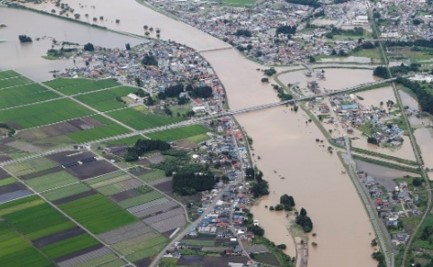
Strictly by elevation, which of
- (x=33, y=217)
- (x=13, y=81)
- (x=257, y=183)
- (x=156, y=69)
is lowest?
(x=33, y=217)

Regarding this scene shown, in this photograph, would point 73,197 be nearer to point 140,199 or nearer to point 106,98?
point 140,199

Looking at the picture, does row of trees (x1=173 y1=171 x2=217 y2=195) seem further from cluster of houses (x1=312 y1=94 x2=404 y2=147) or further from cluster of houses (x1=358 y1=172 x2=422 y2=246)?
cluster of houses (x1=312 y1=94 x2=404 y2=147)

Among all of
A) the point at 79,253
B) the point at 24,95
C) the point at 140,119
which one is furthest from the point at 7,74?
the point at 79,253

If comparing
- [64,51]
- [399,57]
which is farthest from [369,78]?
[64,51]

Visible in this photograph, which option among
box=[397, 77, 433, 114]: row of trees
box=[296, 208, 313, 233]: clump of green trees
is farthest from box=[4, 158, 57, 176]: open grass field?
box=[397, 77, 433, 114]: row of trees

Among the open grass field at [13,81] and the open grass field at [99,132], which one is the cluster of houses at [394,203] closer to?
the open grass field at [99,132]

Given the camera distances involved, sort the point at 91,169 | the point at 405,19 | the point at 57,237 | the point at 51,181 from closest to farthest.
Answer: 1. the point at 57,237
2. the point at 51,181
3. the point at 91,169
4. the point at 405,19
